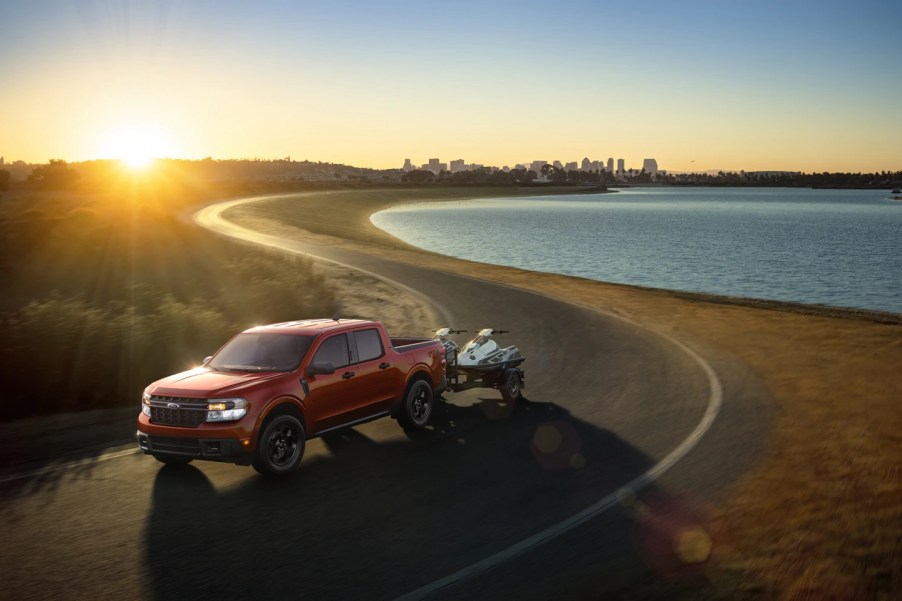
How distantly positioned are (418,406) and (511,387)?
2.11 metres

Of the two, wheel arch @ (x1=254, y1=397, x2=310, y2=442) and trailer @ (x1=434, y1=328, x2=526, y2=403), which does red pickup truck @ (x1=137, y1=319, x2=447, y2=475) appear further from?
trailer @ (x1=434, y1=328, x2=526, y2=403)

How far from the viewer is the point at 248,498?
8.99m

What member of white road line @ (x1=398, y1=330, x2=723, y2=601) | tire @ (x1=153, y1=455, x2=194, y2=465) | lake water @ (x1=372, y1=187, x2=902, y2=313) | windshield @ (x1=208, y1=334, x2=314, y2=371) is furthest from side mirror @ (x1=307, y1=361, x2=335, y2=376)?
lake water @ (x1=372, y1=187, x2=902, y2=313)

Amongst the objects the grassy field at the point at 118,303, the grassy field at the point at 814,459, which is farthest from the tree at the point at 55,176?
the grassy field at the point at 814,459

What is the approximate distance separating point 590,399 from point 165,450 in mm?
7606

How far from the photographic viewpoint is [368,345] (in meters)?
11.5

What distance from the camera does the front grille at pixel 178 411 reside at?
9.26m

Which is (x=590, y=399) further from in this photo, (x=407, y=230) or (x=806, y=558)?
(x=407, y=230)

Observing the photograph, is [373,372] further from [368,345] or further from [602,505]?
[602,505]

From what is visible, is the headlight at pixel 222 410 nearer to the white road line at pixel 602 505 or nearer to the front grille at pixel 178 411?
the front grille at pixel 178 411

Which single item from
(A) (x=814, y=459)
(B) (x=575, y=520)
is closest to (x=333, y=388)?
(B) (x=575, y=520)

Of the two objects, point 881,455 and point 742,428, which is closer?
point 881,455

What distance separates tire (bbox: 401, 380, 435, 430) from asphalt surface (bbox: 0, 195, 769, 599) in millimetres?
210

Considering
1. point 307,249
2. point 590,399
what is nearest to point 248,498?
point 590,399
